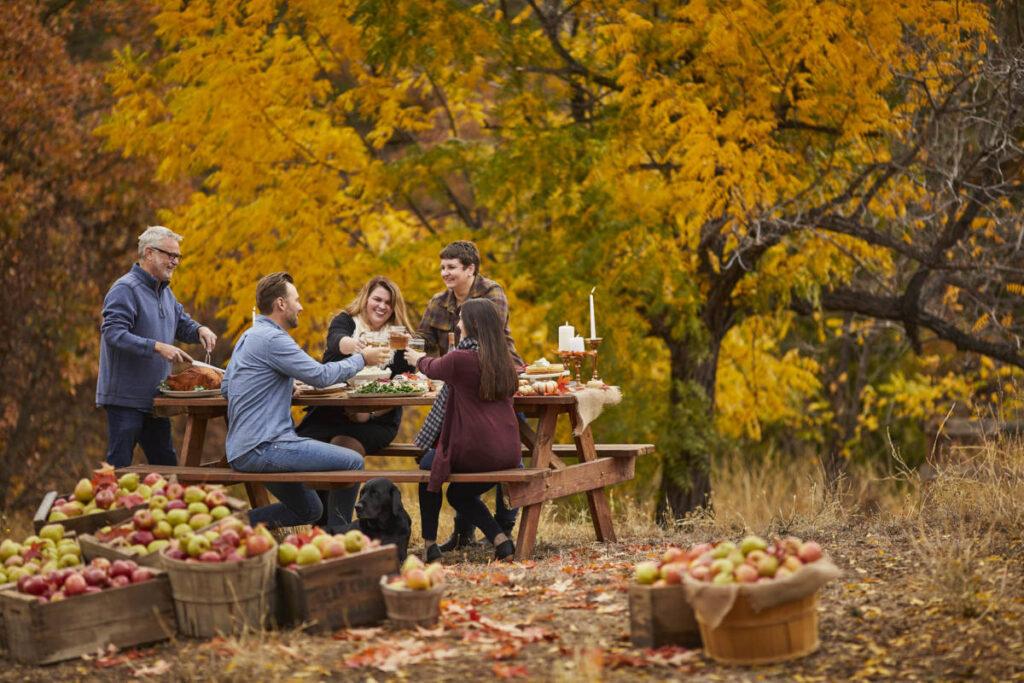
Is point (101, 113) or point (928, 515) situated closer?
point (928, 515)

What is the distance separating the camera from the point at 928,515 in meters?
8.10

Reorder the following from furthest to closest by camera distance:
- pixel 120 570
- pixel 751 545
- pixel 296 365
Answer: pixel 296 365 → pixel 120 570 → pixel 751 545

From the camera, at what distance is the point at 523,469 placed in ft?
25.0

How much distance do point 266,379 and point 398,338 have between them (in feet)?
2.60

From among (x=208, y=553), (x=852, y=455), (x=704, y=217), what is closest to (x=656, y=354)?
(x=704, y=217)

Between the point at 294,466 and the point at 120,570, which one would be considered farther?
the point at 294,466

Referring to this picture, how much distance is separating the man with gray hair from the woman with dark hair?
838 mm

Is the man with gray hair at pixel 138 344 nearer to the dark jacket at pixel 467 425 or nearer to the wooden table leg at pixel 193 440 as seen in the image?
the wooden table leg at pixel 193 440

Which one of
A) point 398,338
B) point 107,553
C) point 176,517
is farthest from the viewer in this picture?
point 398,338

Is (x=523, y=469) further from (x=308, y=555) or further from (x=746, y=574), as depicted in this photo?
(x=746, y=574)

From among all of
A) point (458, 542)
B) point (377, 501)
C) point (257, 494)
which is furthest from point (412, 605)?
point (257, 494)

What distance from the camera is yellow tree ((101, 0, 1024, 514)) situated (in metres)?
10.1

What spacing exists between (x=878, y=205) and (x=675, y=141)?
2.03 metres

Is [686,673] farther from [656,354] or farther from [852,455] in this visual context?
[852,455]
